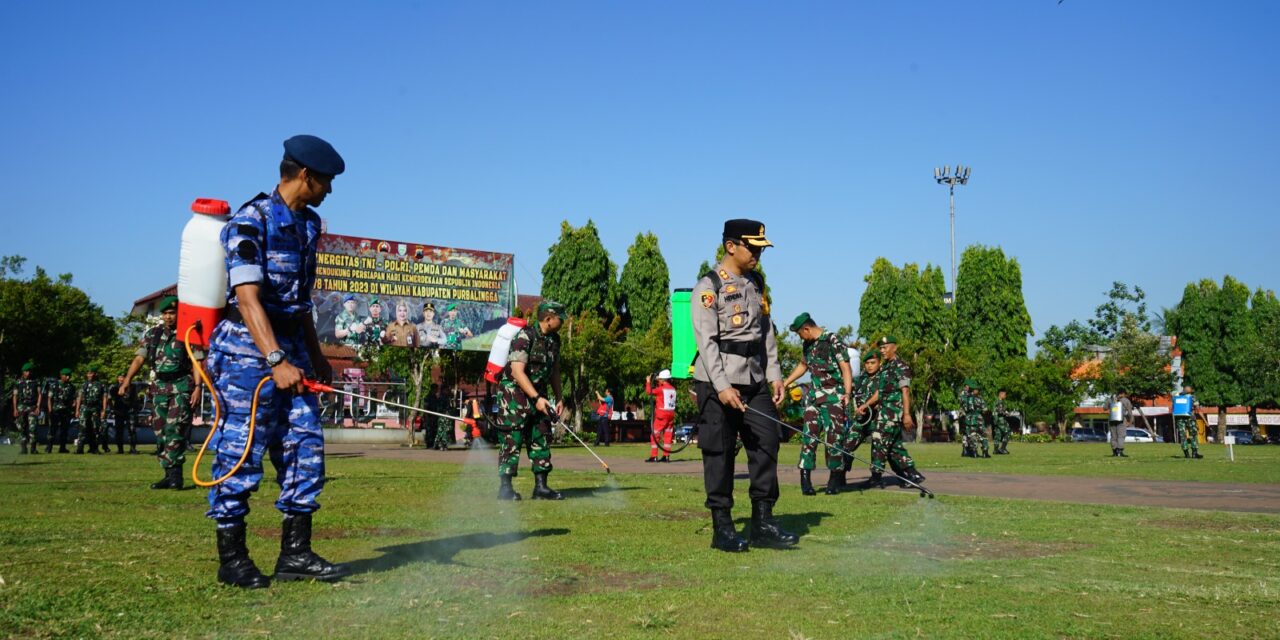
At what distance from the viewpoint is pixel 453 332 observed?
3694 cm

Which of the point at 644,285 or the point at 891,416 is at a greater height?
the point at 644,285

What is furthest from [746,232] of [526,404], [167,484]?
[167,484]

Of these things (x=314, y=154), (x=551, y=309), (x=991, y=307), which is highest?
(x=991, y=307)

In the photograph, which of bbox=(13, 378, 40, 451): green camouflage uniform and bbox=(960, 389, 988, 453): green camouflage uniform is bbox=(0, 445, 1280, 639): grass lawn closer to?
bbox=(13, 378, 40, 451): green camouflage uniform

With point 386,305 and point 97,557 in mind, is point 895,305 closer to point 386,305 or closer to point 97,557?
point 386,305

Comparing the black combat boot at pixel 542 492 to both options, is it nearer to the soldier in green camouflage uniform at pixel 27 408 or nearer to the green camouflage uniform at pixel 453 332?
the soldier in green camouflage uniform at pixel 27 408

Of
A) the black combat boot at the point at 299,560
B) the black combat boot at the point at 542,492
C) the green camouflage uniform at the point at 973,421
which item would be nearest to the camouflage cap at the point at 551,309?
the black combat boot at the point at 542,492

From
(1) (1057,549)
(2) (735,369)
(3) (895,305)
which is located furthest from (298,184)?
(3) (895,305)

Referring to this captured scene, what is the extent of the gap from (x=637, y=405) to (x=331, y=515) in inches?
2057

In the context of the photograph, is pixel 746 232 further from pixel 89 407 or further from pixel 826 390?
pixel 89 407

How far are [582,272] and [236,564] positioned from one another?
59058 millimetres

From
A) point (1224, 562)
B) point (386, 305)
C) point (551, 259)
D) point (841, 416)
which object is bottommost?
point (1224, 562)

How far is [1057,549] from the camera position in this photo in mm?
6895

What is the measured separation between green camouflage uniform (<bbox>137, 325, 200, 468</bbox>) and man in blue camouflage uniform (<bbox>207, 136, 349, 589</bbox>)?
675 cm
